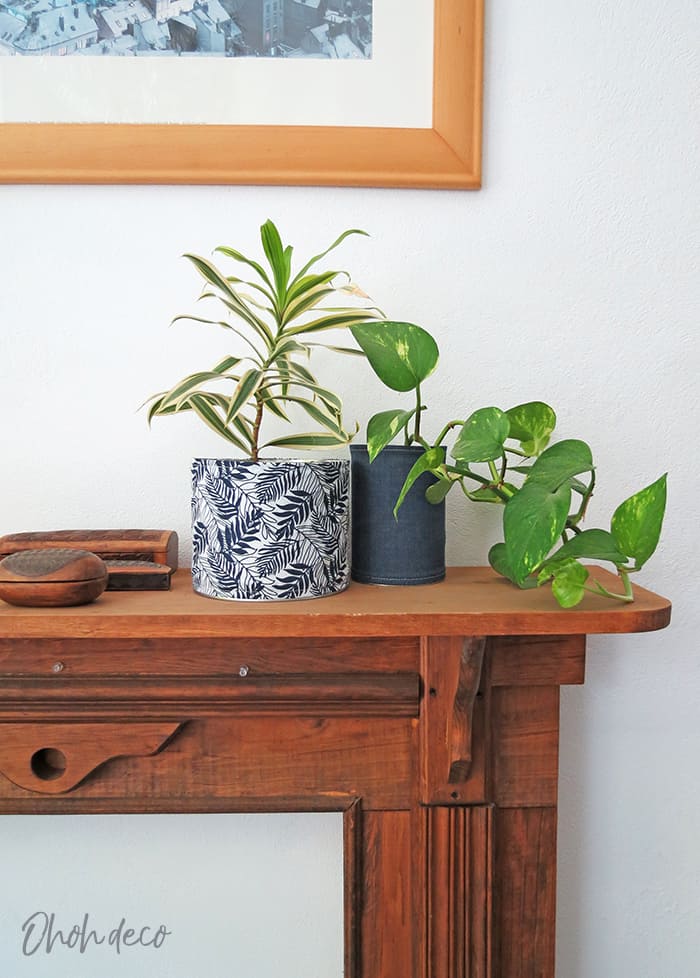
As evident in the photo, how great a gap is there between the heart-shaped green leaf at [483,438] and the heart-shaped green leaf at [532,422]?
78mm

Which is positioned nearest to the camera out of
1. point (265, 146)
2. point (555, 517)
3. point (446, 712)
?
point (555, 517)

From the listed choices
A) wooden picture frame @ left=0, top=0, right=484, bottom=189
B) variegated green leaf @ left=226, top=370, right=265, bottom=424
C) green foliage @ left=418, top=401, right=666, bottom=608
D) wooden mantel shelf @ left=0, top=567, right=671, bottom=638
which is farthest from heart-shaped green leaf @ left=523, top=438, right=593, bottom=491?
wooden picture frame @ left=0, top=0, right=484, bottom=189

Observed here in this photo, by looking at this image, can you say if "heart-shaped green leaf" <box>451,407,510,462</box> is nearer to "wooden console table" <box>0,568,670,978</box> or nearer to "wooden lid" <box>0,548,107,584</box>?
"wooden console table" <box>0,568,670,978</box>

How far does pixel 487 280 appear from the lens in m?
0.82

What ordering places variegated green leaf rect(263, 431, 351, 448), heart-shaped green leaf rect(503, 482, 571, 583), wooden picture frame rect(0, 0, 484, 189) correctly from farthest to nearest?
1. wooden picture frame rect(0, 0, 484, 189)
2. variegated green leaf rect(263, 431, 351, 448)
3. heart-shaped green leaf rect(503, 482, 571, 583)

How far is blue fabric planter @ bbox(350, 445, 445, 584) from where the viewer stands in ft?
2.31

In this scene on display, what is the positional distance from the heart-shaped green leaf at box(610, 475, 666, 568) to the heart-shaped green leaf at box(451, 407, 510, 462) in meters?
0.11

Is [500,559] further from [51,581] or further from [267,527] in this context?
[51,581]

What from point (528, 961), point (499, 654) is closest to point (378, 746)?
point (499, 654)

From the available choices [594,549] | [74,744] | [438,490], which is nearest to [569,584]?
[594,549]

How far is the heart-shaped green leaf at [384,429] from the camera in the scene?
0.63 m

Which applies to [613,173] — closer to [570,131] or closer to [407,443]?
[570,131]

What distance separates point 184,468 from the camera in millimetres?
823

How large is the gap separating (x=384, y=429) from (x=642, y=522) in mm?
219
